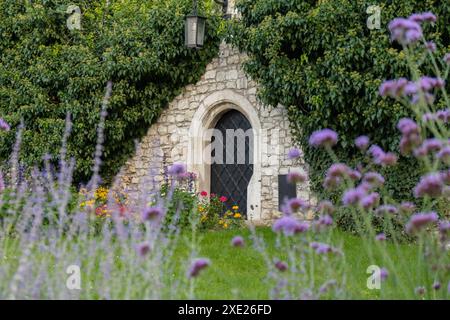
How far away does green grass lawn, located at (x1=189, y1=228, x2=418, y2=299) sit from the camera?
425 cm

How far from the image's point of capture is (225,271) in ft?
17.5

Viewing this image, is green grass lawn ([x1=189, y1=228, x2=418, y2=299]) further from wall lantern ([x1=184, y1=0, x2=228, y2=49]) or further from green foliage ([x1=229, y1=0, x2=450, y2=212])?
wall lantern ([x1=184, y1=0, x2=228, y2=49])

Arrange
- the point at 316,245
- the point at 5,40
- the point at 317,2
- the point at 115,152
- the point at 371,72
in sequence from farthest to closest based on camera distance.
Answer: the point at 5,40 → the point at 115,152 → the point at 317,2 → the point at 371,72 → the point at 316,245

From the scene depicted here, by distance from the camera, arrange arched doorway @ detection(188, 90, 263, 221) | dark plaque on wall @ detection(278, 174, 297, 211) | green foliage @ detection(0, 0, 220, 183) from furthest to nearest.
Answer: green foliage @ detection(0, 0, 220, 183) → arched doorway @ detection(188, 90, 263, 221) → dark plaque on wall @ detection(278, 174, 297, 211)

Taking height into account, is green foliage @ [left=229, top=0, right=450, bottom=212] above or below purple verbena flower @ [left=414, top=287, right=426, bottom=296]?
above

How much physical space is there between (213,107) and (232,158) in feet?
2.87

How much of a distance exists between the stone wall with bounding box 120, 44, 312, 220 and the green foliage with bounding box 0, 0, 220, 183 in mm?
200

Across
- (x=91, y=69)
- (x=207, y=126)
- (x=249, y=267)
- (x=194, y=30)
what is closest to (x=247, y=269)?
(x=249, y=267)

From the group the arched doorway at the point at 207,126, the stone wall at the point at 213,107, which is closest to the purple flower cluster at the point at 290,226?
the stone wall at the point at 213,107

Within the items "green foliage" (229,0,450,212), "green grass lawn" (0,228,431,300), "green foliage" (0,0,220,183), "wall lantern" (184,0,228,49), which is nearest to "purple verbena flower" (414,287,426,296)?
"green grass lawn" (0,228,431,300)

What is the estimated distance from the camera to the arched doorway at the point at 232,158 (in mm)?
9484

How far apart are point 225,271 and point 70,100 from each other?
6.00 meters
